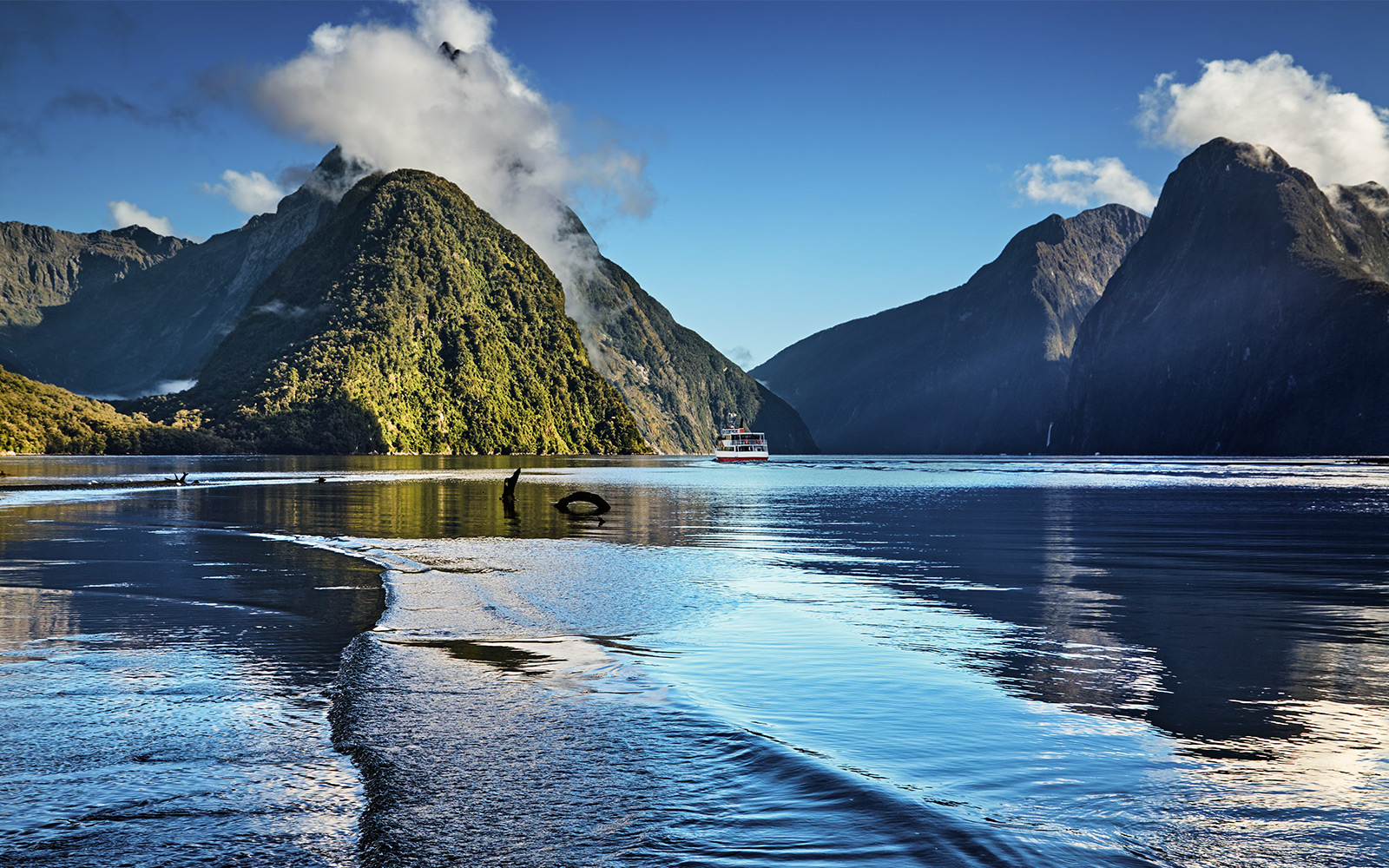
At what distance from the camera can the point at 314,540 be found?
33.8 meters

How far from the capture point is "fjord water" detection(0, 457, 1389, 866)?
728 cm

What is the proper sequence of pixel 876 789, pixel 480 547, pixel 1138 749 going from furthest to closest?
pixel 480 547
pixel 1138 749
pixel 876 789

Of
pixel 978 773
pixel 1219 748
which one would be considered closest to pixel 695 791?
pixel 978 773

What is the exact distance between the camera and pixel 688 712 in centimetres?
1105

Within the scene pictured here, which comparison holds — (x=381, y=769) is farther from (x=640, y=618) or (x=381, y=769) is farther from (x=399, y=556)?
(x=399, y=556)

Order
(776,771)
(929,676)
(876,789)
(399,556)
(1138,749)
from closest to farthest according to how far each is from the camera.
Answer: (876,789)
(776,771)
(1138,749)
(929,676)
(399,556)

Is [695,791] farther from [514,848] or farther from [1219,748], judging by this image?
[1219,748]

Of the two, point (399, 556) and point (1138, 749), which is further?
point (399, 556)

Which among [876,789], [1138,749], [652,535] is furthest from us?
[652,535]

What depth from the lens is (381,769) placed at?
872 cm

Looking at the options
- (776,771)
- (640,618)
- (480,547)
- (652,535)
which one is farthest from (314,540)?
(776,771)

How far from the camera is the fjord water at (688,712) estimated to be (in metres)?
7.28

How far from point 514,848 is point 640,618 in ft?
38.1

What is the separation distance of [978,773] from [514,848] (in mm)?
4492
